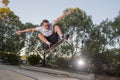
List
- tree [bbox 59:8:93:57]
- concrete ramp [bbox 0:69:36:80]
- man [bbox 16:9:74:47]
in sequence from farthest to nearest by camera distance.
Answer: tree [bbox 59:8:93:57] → concrete ramp [bbox 0:69:36:80] → man [bbox 16:9:74:47]

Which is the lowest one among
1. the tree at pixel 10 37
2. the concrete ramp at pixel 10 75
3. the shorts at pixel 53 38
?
the concrete ramp at pixel 10 75

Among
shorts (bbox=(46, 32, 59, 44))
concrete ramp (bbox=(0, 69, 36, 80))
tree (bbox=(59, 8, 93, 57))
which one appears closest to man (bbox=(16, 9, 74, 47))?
shorts (bbox=(46, 32, 59, 44))

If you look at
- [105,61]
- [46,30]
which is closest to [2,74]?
[46,30]

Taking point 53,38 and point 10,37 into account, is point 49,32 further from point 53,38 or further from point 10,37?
point 10,37

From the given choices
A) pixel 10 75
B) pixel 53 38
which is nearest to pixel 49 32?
pixel 53 38

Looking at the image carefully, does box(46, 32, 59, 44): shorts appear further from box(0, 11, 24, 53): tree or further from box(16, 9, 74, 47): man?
box(0, 11, 24, 53): tree

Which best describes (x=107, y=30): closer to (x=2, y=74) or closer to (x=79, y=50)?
(x=79, y=50)

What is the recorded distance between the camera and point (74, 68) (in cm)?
2795

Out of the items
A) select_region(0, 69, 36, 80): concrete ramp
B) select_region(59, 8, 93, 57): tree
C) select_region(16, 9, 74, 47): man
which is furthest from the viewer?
select_region(59, 8, 93, 57): tree

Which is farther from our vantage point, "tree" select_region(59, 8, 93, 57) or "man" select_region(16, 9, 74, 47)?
"tree" select_region(59, 8, 93, 57)

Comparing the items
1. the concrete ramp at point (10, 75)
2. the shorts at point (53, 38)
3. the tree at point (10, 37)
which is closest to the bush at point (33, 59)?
the tree at point (10, 37)

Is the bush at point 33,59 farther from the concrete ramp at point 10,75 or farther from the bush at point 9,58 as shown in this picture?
the concrete ramp at point 10,75

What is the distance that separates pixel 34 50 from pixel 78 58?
25.6 feet

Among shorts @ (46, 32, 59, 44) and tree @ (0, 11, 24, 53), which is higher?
tree @ (0, 11, 24, 53)
